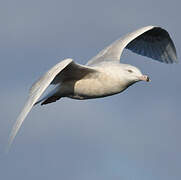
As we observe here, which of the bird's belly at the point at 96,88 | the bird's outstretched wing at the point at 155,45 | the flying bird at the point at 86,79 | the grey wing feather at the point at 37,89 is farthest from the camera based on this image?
the bird's outstretched wing at the point at 155,45

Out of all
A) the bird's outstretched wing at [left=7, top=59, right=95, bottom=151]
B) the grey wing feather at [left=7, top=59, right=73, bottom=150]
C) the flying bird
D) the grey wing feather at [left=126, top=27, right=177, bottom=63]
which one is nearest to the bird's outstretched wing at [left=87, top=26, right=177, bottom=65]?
the grey wing feather at [left=126, top=27, right=177, bottom=63]

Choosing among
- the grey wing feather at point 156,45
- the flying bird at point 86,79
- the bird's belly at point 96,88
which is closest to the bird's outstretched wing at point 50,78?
the flying bird at point 86,79

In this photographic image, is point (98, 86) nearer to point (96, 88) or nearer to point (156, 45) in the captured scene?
point (96, 88)

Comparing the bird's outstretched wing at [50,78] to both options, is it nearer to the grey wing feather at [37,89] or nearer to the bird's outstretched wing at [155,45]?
the grey wing feather at [37,89]

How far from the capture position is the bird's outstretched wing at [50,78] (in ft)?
45.4

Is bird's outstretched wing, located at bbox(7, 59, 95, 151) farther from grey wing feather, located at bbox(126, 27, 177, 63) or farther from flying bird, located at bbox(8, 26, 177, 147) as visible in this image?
grey wing feather, located at bbox(126, 27, 177, 63)

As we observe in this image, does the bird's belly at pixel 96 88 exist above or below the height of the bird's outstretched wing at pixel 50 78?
below

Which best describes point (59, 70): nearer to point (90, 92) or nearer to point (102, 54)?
point (90, 92)

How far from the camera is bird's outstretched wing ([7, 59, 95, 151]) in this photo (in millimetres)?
13852

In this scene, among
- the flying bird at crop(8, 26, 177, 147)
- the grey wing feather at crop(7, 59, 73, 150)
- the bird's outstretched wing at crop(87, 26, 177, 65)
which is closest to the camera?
the grey wing feather at crop(7, 59, 73, 150)

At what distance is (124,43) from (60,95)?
2695 millimetres

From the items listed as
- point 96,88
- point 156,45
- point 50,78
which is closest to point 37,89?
point 50,78

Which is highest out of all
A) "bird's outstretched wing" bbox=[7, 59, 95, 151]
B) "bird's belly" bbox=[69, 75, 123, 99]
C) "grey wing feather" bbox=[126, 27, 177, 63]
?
"bird's outstretched wing" bbox=[7, 59, 95, 151]

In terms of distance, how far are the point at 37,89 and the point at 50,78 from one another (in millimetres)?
349
